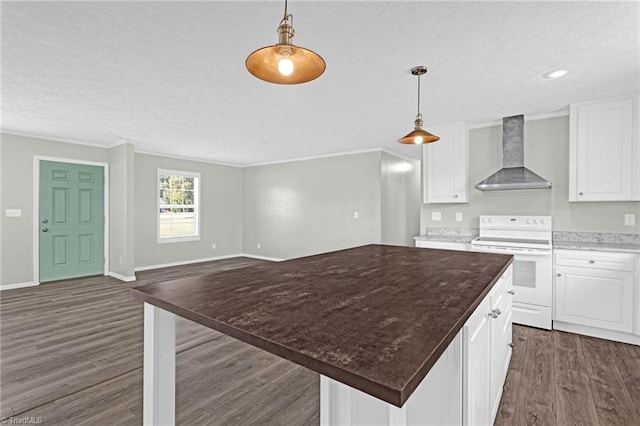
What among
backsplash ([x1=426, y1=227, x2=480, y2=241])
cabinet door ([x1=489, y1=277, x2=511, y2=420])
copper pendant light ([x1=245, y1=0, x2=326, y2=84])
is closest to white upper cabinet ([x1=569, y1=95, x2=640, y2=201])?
backsplash ([x1=426, y1=227, x2=480, y2=241])

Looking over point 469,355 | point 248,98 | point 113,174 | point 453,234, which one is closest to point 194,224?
point 113,174

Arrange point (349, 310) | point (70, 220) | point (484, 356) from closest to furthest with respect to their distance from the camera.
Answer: point (349, 310), point (484, 356), point (70, 220)

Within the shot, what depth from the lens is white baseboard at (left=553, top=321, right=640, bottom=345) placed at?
296 centimetres

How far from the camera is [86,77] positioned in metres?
2.76

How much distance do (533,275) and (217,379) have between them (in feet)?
10.7

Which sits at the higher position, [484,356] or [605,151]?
[605,151]

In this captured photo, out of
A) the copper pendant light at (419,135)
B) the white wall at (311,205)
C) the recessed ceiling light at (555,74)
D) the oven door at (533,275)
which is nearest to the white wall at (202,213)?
the white wall at (311,205)

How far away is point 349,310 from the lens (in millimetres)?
1068

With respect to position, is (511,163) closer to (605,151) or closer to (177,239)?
(605,151)

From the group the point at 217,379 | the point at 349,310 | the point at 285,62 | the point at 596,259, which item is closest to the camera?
the point at 349,310

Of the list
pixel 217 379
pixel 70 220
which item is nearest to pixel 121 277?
pixel 70 220

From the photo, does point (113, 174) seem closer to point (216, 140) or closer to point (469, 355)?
point (216, 140)

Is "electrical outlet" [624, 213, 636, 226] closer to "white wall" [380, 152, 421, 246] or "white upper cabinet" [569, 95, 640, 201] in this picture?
"white upper cabinet" [569, 95, 640, 201]

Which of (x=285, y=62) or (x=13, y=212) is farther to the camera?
(x=13, y=212)
